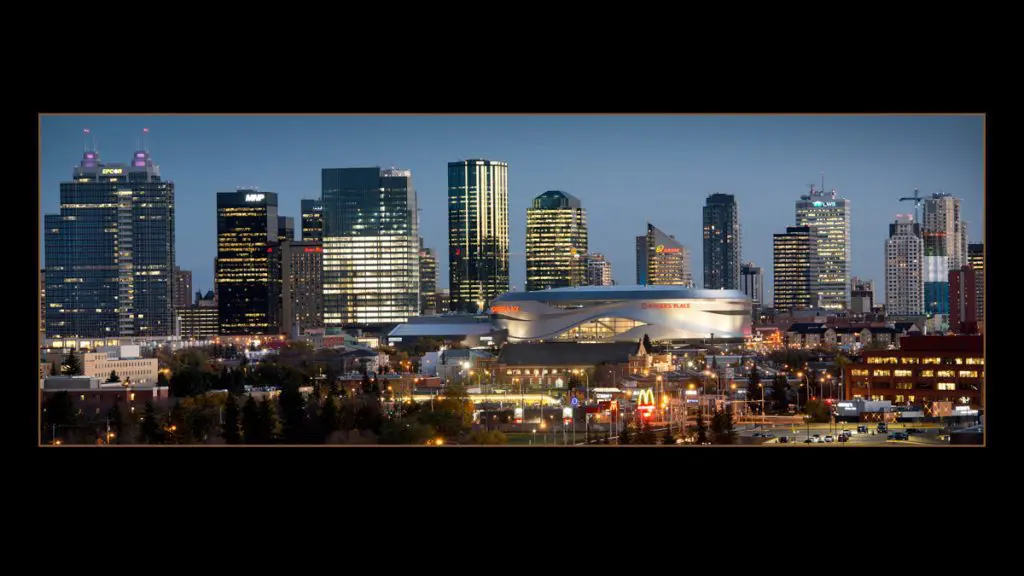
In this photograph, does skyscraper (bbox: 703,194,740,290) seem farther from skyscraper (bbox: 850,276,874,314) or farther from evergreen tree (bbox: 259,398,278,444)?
evergreen tree (bbox: 259,398,278,444)

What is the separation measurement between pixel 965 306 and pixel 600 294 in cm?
1421

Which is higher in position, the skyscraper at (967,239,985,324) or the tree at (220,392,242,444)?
the skyscraper at (967,239,985,324)

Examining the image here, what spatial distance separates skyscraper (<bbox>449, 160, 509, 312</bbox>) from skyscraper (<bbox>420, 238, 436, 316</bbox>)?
0.63m

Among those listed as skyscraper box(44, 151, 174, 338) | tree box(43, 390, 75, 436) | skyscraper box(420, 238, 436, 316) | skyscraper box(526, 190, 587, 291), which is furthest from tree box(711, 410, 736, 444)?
skyscraper box(420, 238, 436, 316)

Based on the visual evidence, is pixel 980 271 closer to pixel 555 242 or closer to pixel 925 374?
pixel 925 374

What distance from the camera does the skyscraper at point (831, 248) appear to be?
145ft

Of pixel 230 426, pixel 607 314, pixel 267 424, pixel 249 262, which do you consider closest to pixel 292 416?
pixel 267 424

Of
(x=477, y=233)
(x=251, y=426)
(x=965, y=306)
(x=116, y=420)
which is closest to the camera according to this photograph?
(x=251, y=426)

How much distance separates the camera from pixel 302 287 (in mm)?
45719

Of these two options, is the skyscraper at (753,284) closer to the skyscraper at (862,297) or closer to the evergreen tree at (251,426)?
the skyscraper at (862,297)

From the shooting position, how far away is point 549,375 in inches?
945

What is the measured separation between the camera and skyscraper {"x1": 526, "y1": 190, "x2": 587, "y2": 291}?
1449 inches
